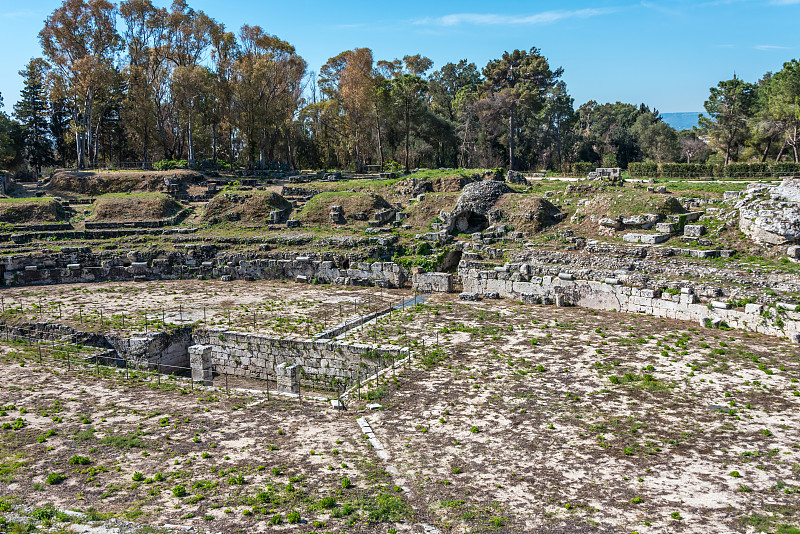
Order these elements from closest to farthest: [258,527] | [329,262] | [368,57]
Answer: [258,527]
[329,262]
[368,57]

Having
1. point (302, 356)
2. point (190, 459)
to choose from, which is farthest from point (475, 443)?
point (302, 356)

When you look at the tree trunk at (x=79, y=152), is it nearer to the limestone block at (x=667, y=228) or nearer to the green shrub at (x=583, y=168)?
the green shrub at (x=583, y=168)

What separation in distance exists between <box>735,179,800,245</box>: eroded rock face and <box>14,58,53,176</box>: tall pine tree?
63847 millimetres

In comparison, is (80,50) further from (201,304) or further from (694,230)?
(694,230)

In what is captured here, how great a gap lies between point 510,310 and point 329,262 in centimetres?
1081

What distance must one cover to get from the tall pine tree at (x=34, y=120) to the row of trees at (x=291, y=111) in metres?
0.13

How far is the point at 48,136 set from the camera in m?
62.7

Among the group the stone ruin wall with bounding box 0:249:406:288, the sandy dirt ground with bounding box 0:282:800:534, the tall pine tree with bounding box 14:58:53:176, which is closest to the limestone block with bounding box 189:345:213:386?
the sandy dirt ground with bounding box 0:282:800:534

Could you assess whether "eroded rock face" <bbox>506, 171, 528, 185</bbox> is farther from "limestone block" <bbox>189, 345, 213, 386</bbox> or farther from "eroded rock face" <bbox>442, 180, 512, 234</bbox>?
"limestone block" <bbox>189, 345, 213, 386</bbox>

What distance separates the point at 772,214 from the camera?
83.5ft

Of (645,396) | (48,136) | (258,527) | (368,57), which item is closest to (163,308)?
(258,527)

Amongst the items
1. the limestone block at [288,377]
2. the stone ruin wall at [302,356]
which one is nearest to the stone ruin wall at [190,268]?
the stone ruin wall at [302,356]

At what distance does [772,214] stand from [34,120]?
218 feet

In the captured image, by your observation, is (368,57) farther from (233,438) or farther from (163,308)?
(233,438)
